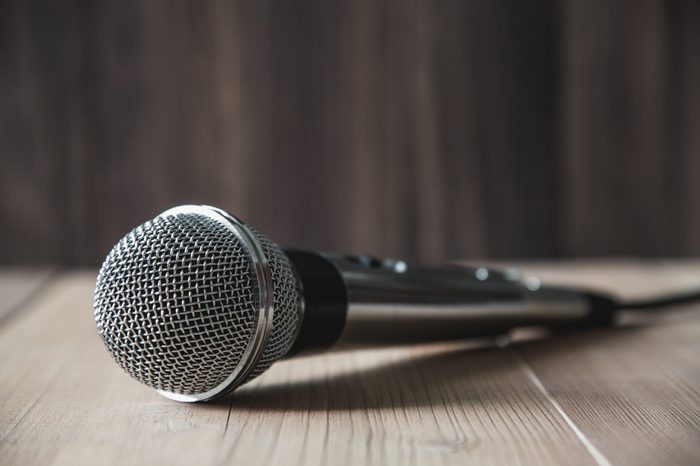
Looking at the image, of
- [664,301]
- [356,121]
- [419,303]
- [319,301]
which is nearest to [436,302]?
[419,303]

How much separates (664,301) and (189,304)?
96 cm

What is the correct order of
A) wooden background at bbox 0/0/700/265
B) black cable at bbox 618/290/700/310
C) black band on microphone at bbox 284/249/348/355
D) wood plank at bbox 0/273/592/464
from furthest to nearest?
wooden background at bbox 0/0/700/265 → black cable at bbox 618/290/700/310 → black band on microphone at bbox 284/249/348/355 → wood plank at bbox 0/273/592/464

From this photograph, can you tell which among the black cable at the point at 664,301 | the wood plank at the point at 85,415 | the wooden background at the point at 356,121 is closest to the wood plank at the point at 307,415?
the wood plank at the point at 85,415

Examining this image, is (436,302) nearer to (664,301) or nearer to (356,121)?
(664,301)

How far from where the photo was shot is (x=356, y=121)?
2262 millimetres

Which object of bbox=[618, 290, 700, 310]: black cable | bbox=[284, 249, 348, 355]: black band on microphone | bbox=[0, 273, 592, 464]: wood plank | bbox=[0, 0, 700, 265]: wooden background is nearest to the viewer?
bbox=[0, 273, 592, 464]: wood plank

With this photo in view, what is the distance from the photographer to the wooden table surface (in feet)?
2.28

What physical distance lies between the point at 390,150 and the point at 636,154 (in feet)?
2.43

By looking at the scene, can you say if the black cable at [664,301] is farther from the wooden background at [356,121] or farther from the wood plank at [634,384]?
the wooden background at [356,121]

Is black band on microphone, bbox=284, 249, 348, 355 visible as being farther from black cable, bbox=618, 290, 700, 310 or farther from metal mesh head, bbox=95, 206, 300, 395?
black cable, bbox=618, 290, 700, 310

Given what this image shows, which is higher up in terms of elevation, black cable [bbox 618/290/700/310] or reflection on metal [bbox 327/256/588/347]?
reflection on metal [bbox 327/256/588/347]

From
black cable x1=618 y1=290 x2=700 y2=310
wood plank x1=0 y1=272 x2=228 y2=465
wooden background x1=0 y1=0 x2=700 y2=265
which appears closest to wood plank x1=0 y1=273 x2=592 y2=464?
wood plank x1=0 y1=272 x2=228 y2=465

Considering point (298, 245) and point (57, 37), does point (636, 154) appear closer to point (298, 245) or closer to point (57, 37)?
point (298, 245)

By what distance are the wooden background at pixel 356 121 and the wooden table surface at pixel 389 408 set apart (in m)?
1.00
